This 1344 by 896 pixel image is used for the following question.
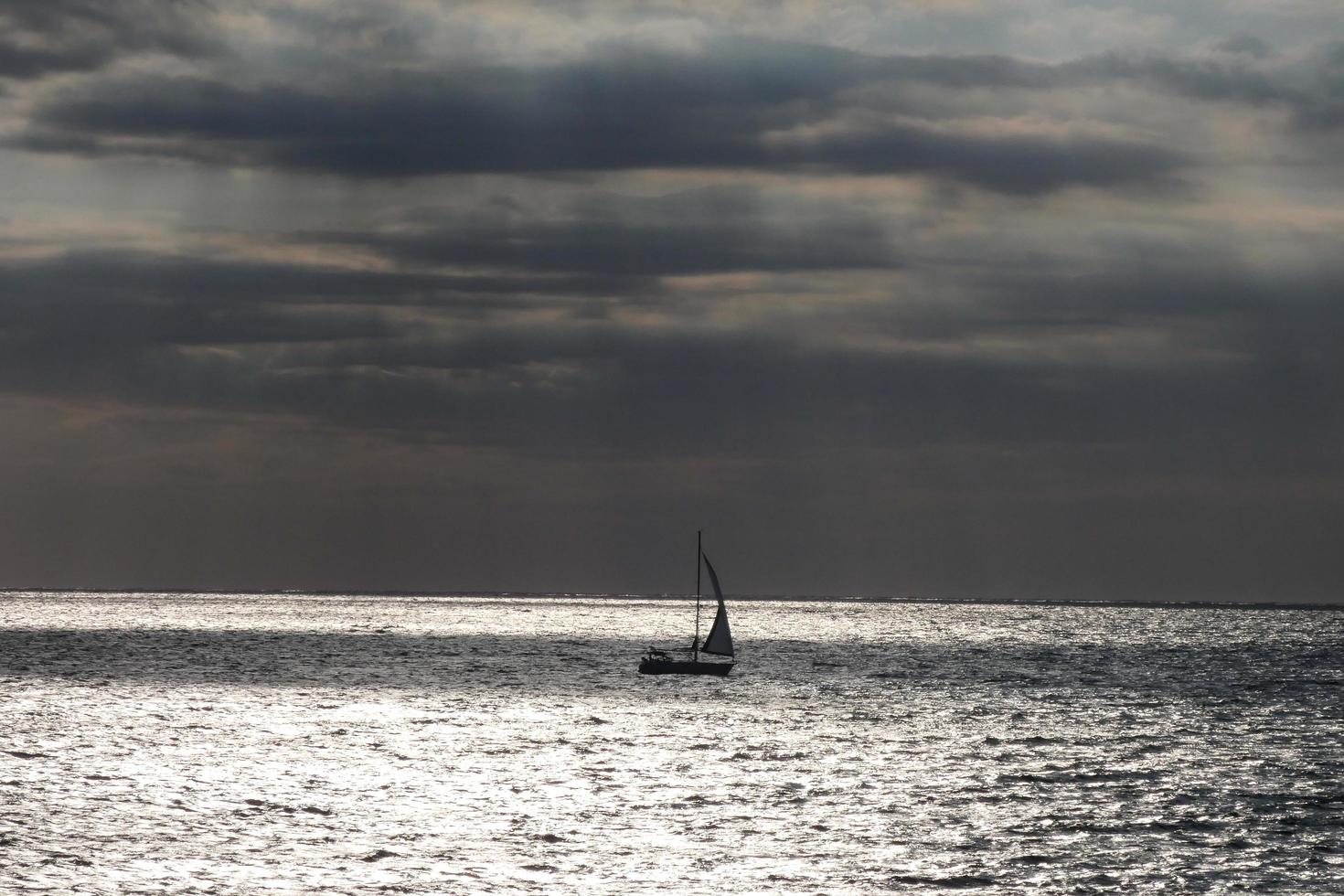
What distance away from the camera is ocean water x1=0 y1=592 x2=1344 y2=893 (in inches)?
1640

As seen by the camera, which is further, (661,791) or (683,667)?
(683,667)

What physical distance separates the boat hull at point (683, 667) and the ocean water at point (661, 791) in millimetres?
3182

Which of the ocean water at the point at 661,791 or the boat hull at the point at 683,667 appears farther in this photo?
the boat hull at the point at 683,667

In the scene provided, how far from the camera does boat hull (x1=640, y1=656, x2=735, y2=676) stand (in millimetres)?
118800

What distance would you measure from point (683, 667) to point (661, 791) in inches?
2498

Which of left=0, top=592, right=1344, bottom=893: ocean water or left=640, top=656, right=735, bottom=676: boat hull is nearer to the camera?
left=0, top=592, right=1344, bottom=893: ocean water

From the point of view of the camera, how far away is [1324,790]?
60625 millimetres

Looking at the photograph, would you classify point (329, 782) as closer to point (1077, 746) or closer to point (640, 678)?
point (1077, 746)

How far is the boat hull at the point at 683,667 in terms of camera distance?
11880 cm

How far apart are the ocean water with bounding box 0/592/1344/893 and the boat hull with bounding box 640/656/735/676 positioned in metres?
3.18

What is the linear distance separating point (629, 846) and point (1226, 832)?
64.6 ft

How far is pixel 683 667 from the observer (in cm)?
12094

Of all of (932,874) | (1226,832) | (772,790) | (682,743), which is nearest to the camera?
(932,874)

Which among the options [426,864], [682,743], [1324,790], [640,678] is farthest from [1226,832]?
[640,678]
